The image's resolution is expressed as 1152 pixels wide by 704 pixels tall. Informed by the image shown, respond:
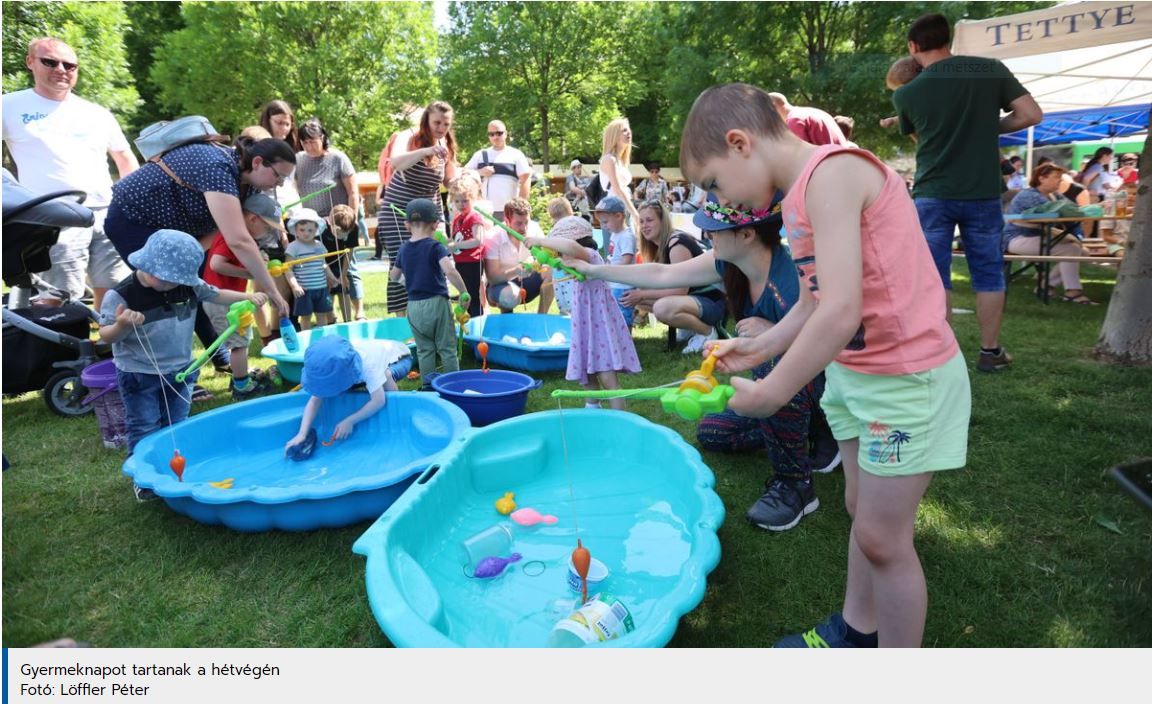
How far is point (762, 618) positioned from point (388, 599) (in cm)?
118

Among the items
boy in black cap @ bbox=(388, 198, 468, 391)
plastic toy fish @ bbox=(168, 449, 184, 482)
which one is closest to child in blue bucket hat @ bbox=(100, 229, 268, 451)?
plastic toy fish @ bbox=(168, 449, 184, 482)

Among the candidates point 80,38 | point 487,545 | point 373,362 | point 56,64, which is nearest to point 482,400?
point 373,362

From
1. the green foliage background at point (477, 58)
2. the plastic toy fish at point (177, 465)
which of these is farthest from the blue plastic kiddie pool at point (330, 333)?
the green foliage background at point (477, 58)

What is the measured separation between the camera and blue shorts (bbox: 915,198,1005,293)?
13.1ft

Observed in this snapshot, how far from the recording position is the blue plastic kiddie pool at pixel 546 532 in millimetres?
1988

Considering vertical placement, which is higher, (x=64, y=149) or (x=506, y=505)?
(x=64, y=149)

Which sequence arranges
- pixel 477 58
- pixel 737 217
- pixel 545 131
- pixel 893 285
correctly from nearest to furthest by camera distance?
pixel 893 285 → pixel 737 217 → pixel 477 58 → pixel 545 131

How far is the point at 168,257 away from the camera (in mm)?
3189

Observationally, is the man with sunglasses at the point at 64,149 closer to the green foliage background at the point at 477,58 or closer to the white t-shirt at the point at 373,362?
the white t-shirt at the point at 373,362

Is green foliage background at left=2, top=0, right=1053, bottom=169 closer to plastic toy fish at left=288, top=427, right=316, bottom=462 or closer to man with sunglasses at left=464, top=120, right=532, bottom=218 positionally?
man with sunglasses at left=464, top=120, right=532, bottom=218

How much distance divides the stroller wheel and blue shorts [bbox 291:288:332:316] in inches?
68.9

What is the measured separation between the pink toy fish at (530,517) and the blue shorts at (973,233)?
2860mm

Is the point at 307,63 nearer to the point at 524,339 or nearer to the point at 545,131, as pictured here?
the point at 545,131

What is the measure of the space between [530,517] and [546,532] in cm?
10
